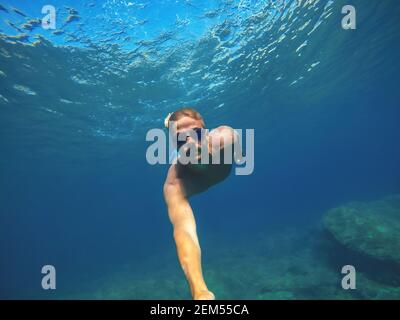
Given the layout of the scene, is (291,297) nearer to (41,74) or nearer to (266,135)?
(41,74)

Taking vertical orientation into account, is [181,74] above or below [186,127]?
above

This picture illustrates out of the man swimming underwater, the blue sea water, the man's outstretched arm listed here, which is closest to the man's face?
the man swimming underwater

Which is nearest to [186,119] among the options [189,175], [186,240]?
[189,175]

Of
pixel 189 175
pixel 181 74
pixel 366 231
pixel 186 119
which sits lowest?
pixel 366 231

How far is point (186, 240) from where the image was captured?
9.42ft

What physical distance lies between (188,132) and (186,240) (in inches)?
52.8

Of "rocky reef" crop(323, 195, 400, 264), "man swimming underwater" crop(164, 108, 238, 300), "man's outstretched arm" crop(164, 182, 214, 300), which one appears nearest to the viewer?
"man's outstretched arm" crop(164, 182, 214, 300)

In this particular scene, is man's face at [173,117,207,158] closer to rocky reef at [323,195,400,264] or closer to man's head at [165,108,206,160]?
man's head at [165,108,206,160]

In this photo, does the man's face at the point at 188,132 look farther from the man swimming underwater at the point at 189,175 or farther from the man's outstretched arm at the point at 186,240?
the man's outstretched arm at the point at 186,240

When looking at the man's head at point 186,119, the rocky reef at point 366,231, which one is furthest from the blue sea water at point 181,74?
the man's head at point 186,119

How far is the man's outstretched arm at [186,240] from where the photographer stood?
2428 mm

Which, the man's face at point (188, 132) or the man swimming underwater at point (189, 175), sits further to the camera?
the man's face at point (188, 132)

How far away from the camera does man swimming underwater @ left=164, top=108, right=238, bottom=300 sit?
2.78 m

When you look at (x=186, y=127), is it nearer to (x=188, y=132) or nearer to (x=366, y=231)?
(x=188, y=132)
